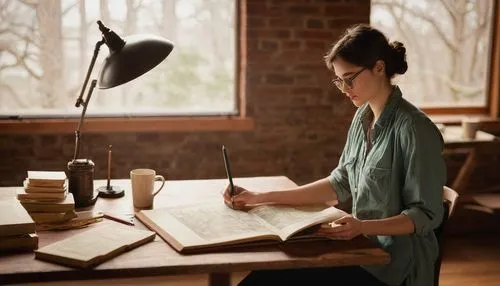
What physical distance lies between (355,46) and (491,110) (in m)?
2.53

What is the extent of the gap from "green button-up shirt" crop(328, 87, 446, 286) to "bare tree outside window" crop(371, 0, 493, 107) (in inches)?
82.8

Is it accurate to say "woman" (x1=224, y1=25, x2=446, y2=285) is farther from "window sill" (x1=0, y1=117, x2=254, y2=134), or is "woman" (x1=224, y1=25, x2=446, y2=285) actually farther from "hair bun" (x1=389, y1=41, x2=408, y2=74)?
"window sill" (x1=0, y1=117, x2=254, y2=134)

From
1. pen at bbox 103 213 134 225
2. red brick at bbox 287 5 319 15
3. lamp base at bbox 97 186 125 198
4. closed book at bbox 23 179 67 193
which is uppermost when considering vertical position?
red brick at bbox 287 5 319 15

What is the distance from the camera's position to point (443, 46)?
434cm

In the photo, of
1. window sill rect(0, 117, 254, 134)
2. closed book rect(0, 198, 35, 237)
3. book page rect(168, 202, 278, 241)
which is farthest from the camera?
window sill rect(0, 117, 254, 134)

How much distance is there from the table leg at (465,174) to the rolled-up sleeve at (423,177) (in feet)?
6.71

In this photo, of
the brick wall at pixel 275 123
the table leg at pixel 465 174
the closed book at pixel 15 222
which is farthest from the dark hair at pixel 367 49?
the table leg at pixel 465 174

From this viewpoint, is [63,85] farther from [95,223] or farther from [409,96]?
[409,96]

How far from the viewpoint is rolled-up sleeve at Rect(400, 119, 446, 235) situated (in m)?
2.03

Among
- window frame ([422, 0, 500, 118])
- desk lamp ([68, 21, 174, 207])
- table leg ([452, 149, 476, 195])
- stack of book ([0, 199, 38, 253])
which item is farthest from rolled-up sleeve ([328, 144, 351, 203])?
window frame ([422, 0, 500, 118])

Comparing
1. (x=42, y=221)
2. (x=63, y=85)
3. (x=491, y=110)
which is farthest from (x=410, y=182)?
(x=491, y=110)

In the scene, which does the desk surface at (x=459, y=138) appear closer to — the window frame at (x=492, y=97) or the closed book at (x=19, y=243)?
the window frame at (x=492, y=97)

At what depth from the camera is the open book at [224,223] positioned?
1902mm

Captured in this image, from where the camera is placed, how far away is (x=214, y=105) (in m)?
3.93
